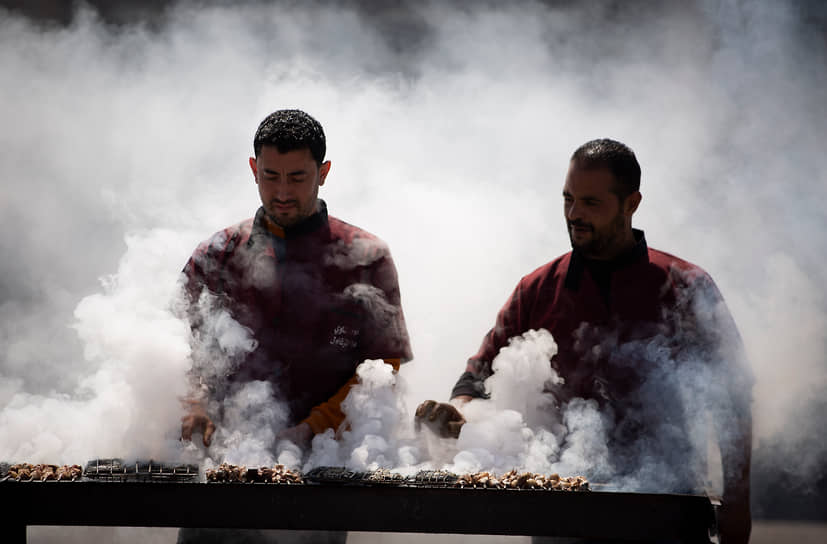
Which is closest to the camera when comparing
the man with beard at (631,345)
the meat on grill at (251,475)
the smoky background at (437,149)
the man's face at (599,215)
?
the meat on grill at (251,475)

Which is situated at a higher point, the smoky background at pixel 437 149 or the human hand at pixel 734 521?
the smoky background at pixel 437 149

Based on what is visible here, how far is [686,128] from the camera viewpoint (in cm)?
455

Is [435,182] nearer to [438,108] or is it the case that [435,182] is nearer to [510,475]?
[438,108]

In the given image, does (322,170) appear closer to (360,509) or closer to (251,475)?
(251,475)

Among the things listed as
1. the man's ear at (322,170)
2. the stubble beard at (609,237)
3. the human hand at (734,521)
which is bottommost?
the human hand at (734,521)

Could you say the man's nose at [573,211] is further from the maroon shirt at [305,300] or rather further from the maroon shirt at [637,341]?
the maroon shirt at [305,300]

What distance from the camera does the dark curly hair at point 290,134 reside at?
12.5 feet

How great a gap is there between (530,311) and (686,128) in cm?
157

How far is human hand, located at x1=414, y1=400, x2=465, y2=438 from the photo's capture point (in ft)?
11.5

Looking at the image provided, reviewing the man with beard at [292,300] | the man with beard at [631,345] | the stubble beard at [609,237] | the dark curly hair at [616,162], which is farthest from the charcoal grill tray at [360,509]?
the dark curly hair at [616,162]

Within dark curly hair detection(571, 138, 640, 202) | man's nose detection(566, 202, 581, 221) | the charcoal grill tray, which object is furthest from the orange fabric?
dark curly hair detection(571, 138, 640, 202)

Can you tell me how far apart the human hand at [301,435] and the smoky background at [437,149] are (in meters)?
0.98

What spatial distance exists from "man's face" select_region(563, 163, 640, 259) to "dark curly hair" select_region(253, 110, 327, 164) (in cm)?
124

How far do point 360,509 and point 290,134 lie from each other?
5.74 ft
